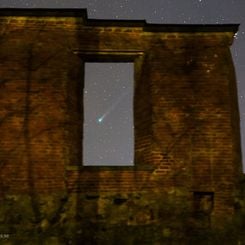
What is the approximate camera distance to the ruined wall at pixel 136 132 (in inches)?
331

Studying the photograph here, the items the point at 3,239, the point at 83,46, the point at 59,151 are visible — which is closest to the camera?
the point at 3,239

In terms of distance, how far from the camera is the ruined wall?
331 inches

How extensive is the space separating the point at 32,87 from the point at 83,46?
4.45 ft

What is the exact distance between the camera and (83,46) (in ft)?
30.5

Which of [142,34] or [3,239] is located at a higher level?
[142,34]

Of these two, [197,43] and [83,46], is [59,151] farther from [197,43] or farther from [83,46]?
[197,43]

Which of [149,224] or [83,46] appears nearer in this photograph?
[149,224]

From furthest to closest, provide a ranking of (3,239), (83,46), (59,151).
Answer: (83,46)
(59,151)
(3,239)

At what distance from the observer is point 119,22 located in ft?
30.9

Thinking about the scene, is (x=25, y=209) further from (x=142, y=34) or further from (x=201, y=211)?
(x=142, y=34)

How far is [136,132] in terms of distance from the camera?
9188 millimetres

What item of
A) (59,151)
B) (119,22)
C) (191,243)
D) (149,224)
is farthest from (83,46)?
(191,243)

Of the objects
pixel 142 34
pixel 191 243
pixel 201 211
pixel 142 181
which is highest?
pixel 142 34

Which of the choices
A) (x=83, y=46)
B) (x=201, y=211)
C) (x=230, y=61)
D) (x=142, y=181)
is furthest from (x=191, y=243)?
(x=83, y=46)
